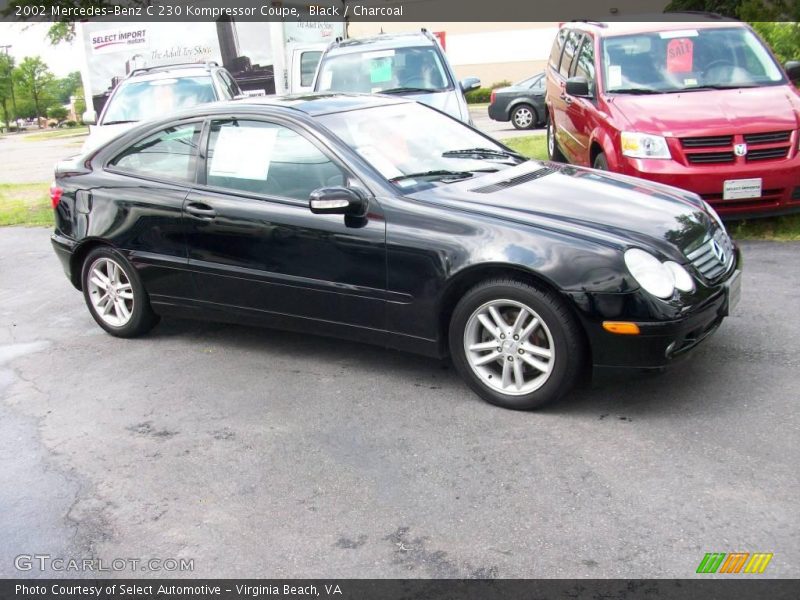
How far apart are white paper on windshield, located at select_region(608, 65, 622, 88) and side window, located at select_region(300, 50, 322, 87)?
821 cm

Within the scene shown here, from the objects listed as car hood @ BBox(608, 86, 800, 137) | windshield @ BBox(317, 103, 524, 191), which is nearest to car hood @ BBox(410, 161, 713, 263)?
windshield @ BBox(317, 103, 524, 191)

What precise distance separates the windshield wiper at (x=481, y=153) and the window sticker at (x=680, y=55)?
317 centimetres

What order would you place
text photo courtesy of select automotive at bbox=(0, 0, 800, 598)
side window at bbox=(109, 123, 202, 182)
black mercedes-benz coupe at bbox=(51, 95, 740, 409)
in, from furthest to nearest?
side window at bbox=(109, 123, 202, 182)
black mercedes-benz coupe at bbox=(51, 95, 740, 409)
text photo courtesy of select automotive at bbox=(0, 0, 800, 598)

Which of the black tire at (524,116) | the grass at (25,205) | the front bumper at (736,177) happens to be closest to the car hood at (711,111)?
the front bumper at (736,177)

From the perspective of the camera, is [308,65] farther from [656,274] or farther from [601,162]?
[656,274]

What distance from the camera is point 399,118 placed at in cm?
569

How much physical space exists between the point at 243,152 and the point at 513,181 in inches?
65.4

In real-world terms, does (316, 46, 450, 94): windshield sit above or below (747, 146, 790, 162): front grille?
above

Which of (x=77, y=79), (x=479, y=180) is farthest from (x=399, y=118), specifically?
(x=77, y=79)

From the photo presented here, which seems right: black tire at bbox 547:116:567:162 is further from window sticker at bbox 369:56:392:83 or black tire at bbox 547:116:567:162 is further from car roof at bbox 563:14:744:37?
window sticker at bbox 369:56:392:83

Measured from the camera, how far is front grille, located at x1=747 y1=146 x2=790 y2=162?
733 cm

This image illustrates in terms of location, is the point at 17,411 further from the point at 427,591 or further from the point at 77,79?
the point at 77,79

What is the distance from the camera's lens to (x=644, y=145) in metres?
7.48

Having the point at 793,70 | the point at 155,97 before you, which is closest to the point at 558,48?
the point at 793,70
